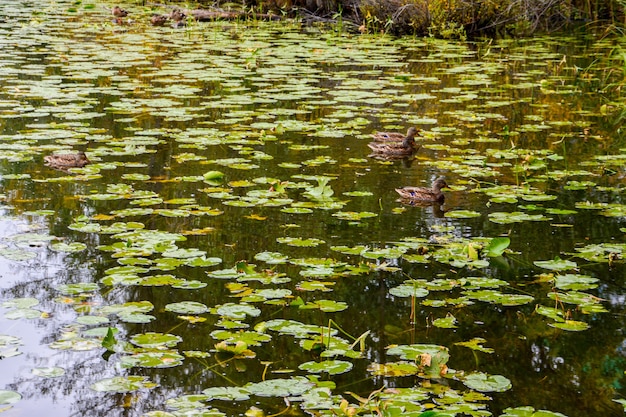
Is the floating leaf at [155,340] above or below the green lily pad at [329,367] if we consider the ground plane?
above

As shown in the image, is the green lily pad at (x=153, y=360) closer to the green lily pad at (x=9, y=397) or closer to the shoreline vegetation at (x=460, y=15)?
the green lily pad at (x=9, y=397)

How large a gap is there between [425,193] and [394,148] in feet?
4.00

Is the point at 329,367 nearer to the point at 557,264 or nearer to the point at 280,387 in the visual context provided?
the point at 280,387

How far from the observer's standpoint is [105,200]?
5.22m

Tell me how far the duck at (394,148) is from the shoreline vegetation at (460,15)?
28.2ft

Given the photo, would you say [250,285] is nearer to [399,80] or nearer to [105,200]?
[105,200]

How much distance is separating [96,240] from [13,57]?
7.84m

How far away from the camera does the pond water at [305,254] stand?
310 centimetres

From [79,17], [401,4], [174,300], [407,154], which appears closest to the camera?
[174,300]

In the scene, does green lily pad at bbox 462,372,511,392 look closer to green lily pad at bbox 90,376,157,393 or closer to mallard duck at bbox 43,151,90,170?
green lily pad at bbox 90,376,157,393

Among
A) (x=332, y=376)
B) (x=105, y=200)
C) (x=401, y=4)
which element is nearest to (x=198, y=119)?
(x=105, y=200)

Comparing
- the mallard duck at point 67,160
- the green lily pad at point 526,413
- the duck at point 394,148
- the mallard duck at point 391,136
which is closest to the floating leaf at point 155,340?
the green lily pad at point 526,413

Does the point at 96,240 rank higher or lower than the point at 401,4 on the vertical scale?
lower

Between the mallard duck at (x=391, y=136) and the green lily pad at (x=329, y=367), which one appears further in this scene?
the mallard duck at (x=391, y=136)
